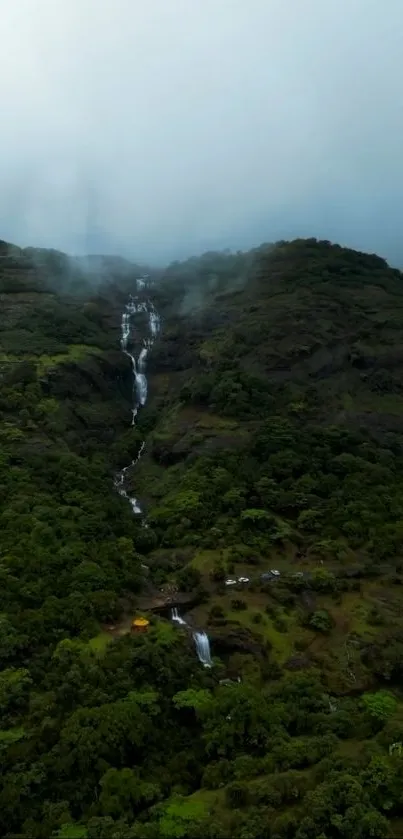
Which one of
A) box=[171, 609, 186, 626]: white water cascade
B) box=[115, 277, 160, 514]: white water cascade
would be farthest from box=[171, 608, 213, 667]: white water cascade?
box=[115, 277, 160, 514]: white water cascade

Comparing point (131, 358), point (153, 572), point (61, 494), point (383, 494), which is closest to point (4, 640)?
point (153, 572)

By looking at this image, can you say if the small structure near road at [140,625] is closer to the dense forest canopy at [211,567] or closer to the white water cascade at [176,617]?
the dense forest canopy at [211,567]

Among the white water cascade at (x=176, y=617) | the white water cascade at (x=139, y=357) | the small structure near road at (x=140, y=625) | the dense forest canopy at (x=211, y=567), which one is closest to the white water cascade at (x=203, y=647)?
the dense forest canopy at (x=211, y=567)

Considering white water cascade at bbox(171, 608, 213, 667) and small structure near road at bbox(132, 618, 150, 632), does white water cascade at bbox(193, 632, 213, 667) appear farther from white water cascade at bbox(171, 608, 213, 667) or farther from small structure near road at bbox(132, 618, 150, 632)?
small structure near road at bbox(132, 618, 150, 632)

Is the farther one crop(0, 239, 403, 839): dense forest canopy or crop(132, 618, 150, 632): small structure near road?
crop(132, 618, 150, 632): small structure near road

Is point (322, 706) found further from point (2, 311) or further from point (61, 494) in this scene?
point (2, 311)

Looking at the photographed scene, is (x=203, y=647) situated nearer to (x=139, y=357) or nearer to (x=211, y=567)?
(x=211, y=567)

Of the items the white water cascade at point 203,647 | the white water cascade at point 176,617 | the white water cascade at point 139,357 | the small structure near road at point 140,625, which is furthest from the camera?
the white water cascade at point 139,357

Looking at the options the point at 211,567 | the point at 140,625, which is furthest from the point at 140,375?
the point at 140,625
